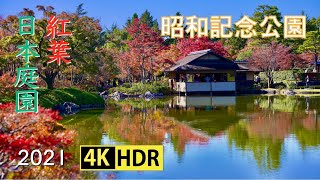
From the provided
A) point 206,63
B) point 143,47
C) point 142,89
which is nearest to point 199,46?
point 206,63

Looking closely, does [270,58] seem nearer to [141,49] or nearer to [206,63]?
[206,63]

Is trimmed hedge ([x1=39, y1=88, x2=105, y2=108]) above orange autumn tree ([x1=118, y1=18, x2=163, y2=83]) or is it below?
A: below

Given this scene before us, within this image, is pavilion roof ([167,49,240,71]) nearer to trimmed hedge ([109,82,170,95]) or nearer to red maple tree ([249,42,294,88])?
trimmed hedge ([109,82,170,95])

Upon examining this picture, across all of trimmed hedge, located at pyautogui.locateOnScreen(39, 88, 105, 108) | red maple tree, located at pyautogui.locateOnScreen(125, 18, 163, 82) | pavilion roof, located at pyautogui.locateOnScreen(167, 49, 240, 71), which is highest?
red maple tree, located at pyautogui.locateOnScreen(125, 18, 163, 82)

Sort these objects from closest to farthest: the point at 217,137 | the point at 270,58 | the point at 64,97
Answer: the point at 217,137 < the point at 64,97 < the point at 270,58

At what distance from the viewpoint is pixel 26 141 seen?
4367 millimetres

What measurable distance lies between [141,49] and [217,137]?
1467 cm

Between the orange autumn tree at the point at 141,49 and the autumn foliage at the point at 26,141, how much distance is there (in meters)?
17.3

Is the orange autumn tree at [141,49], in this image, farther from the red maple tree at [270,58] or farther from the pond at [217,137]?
the pond at [217,137]

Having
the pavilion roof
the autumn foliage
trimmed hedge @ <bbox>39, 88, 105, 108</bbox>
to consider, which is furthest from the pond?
the pavilion roof

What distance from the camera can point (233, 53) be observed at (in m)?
29.8

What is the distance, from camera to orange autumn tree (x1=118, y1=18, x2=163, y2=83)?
2217 centimetres

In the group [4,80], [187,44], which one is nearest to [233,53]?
[187,44]

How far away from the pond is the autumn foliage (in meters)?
0.61
